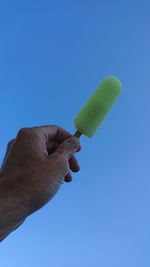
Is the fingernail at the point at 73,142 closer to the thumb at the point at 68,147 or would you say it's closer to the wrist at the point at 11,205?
the thumb at the point at 68,147

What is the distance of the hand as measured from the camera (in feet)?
3.93

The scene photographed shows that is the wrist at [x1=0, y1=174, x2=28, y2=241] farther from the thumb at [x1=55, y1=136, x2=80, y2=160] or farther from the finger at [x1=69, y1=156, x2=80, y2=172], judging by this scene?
the finger at [x1=69, y1=156, x2=80, y2=172]

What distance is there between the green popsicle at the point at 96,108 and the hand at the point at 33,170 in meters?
0.19

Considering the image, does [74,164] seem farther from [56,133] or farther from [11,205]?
[11,205]

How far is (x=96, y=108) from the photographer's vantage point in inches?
61.7

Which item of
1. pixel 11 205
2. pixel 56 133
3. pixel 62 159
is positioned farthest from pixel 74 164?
pixel 11 205

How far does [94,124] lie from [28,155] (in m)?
0.39

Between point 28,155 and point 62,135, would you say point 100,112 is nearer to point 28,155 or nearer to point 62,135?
point 62,135

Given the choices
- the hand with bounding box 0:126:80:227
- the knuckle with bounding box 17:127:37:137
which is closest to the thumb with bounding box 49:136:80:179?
the hand with bounding box 0:126:80:227

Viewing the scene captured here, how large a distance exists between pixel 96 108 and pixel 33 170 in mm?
460

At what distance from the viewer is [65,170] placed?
1288 millimetres

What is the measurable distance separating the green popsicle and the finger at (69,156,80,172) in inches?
3.8

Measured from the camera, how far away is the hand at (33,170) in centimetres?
120

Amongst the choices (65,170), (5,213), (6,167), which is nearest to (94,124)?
(65,170)
